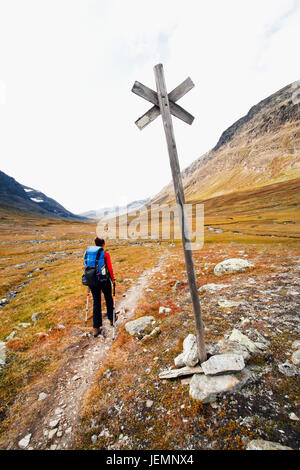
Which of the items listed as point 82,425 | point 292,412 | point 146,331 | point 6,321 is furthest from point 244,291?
point 6,321

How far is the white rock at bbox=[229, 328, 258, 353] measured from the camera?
5.80 metres

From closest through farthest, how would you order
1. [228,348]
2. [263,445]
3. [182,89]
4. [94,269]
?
[263,445], [182,89], [228,348], [94,269]

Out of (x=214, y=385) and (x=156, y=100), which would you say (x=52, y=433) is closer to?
(x=214, y=385)

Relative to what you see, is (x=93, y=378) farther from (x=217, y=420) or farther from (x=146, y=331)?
(x=217, y=420)

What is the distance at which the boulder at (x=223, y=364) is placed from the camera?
4.80 meters

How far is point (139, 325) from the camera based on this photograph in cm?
870

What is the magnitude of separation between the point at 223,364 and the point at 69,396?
4.86 meters

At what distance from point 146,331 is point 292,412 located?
5504 millimetres

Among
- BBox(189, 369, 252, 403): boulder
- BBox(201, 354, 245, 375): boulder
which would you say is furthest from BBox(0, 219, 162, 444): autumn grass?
BBox(201, 354, 245, 375): boulder

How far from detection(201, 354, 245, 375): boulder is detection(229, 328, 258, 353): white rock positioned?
1.05 meters

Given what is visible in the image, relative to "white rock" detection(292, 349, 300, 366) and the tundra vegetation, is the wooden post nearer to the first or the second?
the tundra vegetation

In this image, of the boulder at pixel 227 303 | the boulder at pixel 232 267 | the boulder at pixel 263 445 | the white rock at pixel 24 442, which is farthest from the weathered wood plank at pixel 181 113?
the boulder at pixel 232 267

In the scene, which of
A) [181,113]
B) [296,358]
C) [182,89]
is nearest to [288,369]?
[296,358]

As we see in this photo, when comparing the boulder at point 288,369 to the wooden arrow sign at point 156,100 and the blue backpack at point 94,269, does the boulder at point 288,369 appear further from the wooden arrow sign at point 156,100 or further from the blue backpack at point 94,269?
A: the wooden arrow sign at point 156,100
